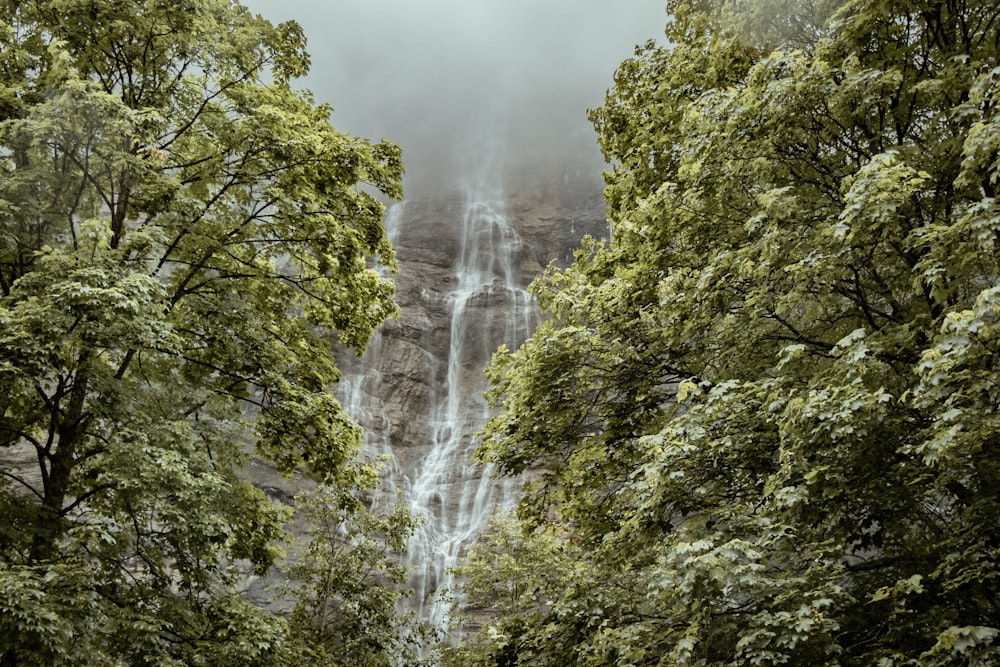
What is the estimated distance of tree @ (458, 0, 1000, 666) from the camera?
5441 millimetres

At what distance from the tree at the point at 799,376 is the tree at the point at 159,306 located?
3.34m

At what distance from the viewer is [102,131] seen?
27.2 feet

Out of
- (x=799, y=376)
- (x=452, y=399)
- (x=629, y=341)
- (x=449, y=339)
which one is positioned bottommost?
(x=799, y=376)

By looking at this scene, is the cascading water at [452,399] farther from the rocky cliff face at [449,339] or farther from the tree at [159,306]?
the tree at [159,306]

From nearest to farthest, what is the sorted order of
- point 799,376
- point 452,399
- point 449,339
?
point 799,376, point 452,399, point 449,339

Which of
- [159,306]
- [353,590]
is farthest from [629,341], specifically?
[353,590]

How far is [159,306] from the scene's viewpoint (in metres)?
7.98

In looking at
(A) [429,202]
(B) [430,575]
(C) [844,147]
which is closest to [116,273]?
(C) [844,147]

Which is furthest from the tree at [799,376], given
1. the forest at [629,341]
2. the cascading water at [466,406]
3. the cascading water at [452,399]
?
the cascading water at [452,399]

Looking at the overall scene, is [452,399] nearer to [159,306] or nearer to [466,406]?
[466,406]

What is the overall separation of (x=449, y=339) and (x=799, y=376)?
35.9 meters

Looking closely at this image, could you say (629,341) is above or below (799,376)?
above

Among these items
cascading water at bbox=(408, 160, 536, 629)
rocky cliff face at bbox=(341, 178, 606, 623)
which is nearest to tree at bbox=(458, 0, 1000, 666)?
cascading water at bbox=(408, 160, 536, 629)

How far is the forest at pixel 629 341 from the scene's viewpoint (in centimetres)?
568
